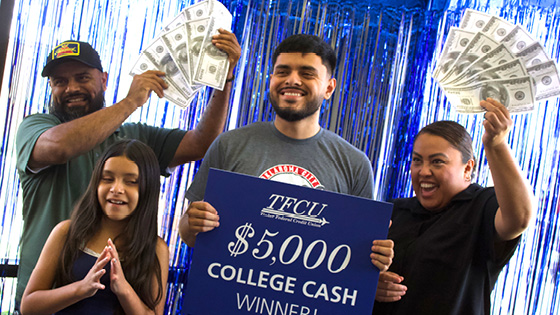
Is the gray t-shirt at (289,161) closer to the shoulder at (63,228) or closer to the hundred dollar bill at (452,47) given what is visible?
the shoulder at (63,228)

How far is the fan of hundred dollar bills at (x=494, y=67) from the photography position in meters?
1.77

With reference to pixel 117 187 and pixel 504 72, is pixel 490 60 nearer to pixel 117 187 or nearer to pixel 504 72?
pixel 504 72

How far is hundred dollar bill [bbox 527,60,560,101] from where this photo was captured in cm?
175

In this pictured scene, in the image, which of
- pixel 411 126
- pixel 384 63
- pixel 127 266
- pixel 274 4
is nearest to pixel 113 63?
pixel 274 4

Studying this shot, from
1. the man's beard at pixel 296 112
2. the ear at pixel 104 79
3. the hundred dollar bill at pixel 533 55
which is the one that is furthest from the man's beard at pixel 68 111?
the hundred dollar bill at pixel 533 55

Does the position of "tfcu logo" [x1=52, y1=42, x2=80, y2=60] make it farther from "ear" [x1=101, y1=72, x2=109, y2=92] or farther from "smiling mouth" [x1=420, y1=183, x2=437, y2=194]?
"smiling mouth" [x1=420, y1=183, x2=437, y2=194]

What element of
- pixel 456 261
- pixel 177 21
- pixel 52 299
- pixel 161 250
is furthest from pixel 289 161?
pixel 52 299

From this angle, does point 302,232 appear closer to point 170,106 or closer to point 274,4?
point 170,106

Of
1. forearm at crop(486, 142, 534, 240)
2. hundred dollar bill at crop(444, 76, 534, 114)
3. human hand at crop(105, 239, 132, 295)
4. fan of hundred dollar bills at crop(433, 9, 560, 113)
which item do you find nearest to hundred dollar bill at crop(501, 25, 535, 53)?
fan of hundred dollar bills at crop(433, 9, 560, 113)

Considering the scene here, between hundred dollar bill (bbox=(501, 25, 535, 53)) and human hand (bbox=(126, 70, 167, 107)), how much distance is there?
1281mm

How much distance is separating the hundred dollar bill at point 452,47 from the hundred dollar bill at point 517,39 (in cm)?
12

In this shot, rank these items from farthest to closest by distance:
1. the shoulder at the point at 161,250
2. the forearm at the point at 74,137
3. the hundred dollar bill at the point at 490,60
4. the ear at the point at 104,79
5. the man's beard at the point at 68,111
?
the ear at the point at 104,79 < the man's beard at the point at 68,111 < the hundred dollar bill at the point at 490,60 < the forearm at the point at 74,137 < the shoulder at the point at 161,250

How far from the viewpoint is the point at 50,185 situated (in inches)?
72.2

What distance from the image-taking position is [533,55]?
1.78 meters
